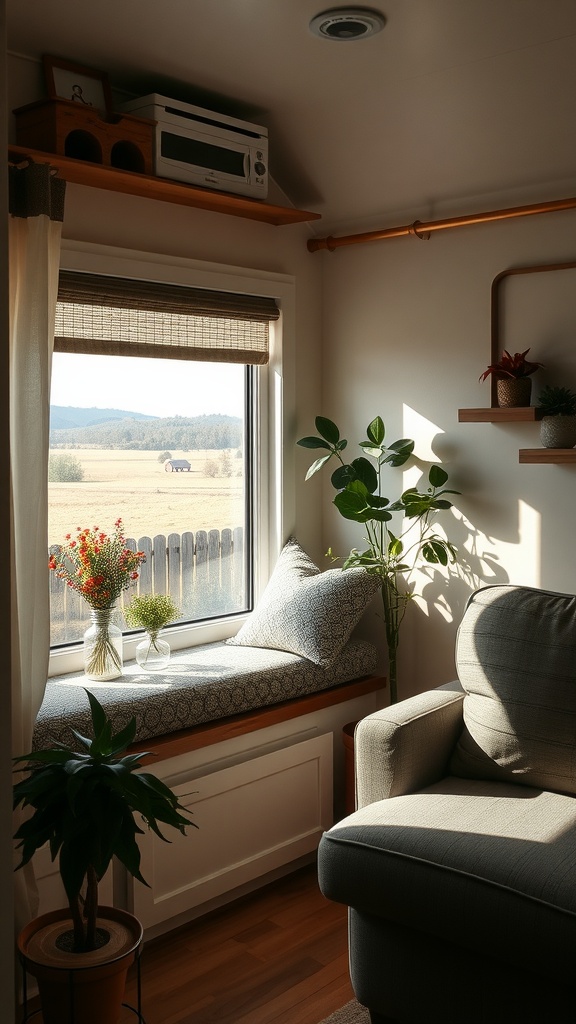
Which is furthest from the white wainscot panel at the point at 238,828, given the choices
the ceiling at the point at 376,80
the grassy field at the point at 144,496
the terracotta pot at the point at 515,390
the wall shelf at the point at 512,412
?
the ceiling at the point at 376,80

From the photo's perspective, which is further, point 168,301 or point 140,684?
point 168,301

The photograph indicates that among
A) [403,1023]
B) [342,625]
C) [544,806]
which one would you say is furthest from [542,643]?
[403,1023]

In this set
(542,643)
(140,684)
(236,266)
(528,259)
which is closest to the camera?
(542,643)

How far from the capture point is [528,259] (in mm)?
3135

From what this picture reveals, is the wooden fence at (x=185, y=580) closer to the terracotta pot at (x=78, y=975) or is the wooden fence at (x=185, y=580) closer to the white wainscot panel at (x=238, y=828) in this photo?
the white wainscot panel at (x=238, y=828)

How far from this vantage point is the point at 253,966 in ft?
8.71

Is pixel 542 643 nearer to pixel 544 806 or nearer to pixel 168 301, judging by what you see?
pixel 544 806

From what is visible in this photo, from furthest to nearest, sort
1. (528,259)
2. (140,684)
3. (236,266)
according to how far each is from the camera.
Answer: (236,266)
(528,259)
(140,684)

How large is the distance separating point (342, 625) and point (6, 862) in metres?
2.06

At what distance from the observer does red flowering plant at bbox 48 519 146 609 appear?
2783 mm

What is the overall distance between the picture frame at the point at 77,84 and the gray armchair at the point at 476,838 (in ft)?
6.20

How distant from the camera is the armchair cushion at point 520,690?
2.53 meters

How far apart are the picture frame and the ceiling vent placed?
659mm

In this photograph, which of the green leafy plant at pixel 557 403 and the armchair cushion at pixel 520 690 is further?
the green leafy plant at pixel 557 403
